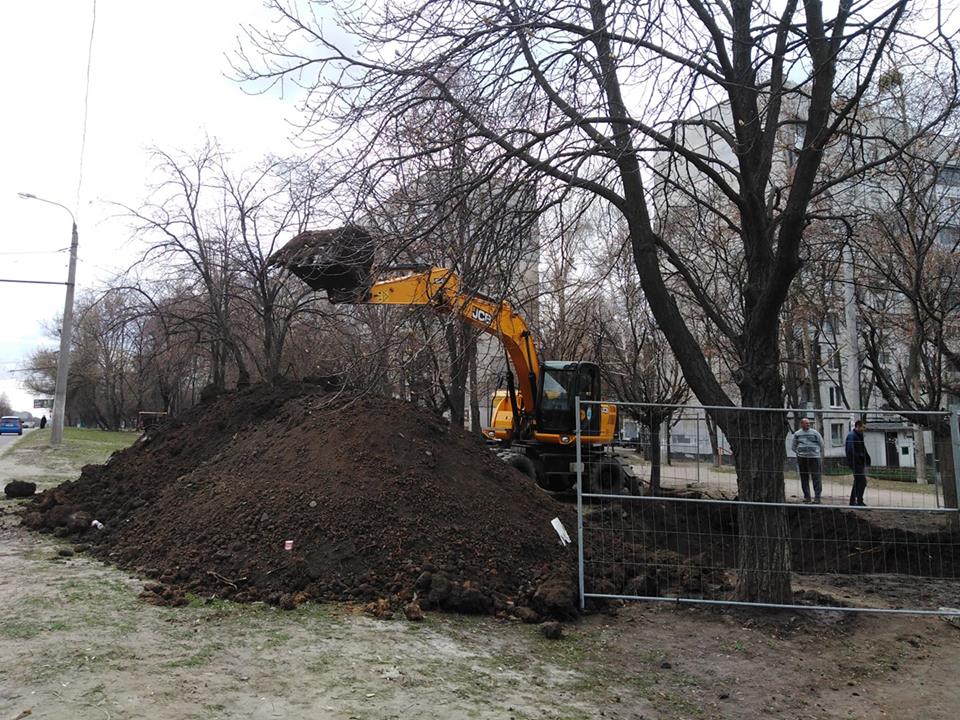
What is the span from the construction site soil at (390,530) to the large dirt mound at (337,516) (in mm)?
20

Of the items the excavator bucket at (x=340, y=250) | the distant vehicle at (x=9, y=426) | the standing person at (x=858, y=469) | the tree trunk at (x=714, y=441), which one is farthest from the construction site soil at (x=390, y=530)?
the distant vehicle at (x=9, y=426)

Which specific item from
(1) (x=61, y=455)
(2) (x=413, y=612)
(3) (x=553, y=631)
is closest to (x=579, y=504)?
(3) (x=553, y=631)

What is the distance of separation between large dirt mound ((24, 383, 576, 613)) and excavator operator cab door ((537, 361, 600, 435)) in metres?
5.41

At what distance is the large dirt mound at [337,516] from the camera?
6.85 m

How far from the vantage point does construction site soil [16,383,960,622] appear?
22.3 feet

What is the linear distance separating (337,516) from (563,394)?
9238 mm

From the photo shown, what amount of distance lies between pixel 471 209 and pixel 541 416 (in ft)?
33.9

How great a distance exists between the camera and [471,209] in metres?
6.14

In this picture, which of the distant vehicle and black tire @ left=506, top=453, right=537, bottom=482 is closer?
black tire @ left=506, top=453, right=537, bottom=482

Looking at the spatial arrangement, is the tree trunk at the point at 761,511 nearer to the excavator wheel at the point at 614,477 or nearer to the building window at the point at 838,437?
the excavator wheel at the point at 614,477

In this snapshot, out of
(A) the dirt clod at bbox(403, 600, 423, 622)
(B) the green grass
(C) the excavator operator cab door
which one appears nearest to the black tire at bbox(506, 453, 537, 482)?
(C) the excavator operator cab door

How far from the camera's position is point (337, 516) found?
24.9ft

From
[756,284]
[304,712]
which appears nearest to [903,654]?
[756,284]

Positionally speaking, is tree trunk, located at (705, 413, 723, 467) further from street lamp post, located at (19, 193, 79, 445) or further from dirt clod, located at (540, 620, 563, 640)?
street lamp post, located at (19, 193, 79, 445)
